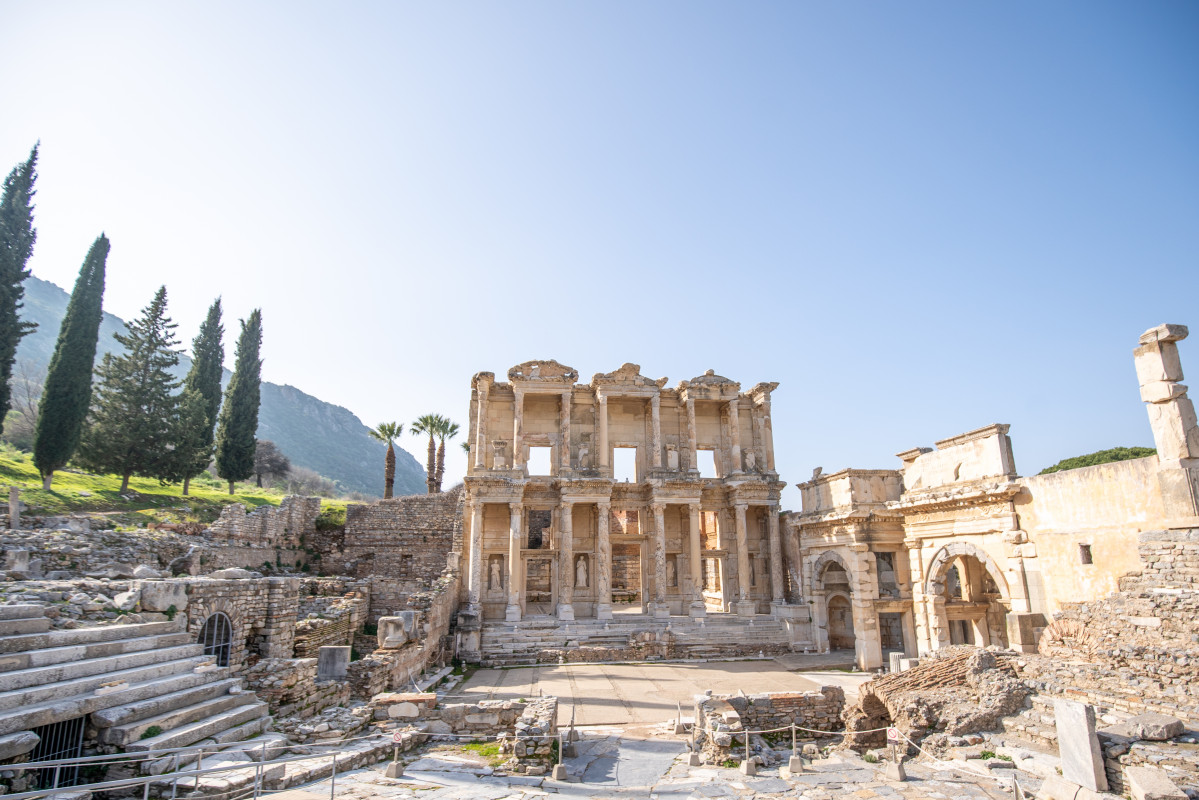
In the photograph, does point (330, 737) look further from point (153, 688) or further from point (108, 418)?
point (108, 418)

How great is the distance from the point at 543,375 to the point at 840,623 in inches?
650

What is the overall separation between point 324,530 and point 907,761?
94.9 ft

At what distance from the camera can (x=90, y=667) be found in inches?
346

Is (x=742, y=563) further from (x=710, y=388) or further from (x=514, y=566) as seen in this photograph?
(x=514, y=566)

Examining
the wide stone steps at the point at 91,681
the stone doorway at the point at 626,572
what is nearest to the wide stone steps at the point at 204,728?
the wide stone steps at the point at 91,681

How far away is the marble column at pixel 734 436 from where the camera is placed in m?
29.0

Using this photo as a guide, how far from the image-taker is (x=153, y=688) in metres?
9.05

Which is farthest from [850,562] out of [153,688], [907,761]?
[153,688]

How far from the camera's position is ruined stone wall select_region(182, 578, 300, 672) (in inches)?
462

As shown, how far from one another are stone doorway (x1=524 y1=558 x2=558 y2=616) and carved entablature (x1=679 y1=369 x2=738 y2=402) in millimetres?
10401

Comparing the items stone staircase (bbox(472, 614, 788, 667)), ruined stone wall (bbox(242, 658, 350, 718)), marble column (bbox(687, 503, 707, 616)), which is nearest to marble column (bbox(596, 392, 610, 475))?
marble column (bbox(687, 503, 707, 616))

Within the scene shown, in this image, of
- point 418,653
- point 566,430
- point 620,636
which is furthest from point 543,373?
point 418,653

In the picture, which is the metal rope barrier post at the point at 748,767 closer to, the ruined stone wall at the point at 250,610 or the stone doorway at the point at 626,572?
the ruined stone wall at the point at 250,610

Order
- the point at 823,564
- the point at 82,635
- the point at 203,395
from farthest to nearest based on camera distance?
the point at 203,395, the point at 823,564, the point at 82,635
